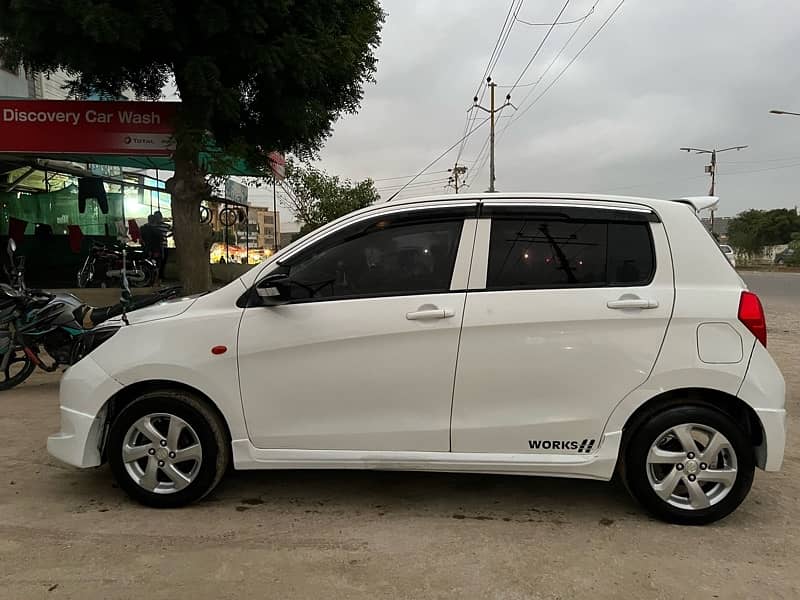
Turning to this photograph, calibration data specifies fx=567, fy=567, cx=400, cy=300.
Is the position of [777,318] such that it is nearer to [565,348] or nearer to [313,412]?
[565,348]

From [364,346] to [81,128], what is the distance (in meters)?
9.60

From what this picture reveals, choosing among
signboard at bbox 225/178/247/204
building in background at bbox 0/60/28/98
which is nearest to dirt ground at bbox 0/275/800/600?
building in background at bbox 0/60/28/98

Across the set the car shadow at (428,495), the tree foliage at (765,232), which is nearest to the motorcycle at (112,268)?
the car shadow at (428,495)

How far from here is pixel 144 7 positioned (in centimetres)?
673

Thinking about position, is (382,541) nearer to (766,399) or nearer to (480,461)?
(480,461)

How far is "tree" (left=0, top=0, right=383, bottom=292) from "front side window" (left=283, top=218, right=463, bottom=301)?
197 inches

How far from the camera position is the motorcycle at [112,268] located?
12.9 meters

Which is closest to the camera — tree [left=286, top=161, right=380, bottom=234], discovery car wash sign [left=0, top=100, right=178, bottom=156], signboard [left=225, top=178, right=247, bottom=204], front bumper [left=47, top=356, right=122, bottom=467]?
front bumper [left=47, top=356, right=122, bottom=467]

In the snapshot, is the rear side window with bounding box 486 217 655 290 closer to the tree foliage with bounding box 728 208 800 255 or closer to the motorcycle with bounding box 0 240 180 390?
the motorcycle with bounding box 0 240 180 390

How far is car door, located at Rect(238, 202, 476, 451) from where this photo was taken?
3133 mm

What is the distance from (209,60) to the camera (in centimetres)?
740

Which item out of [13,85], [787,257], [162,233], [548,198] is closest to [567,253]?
[548,198]

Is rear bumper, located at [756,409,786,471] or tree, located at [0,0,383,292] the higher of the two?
tree, located at [0,0,383,292]

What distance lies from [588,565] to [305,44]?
695 cm
